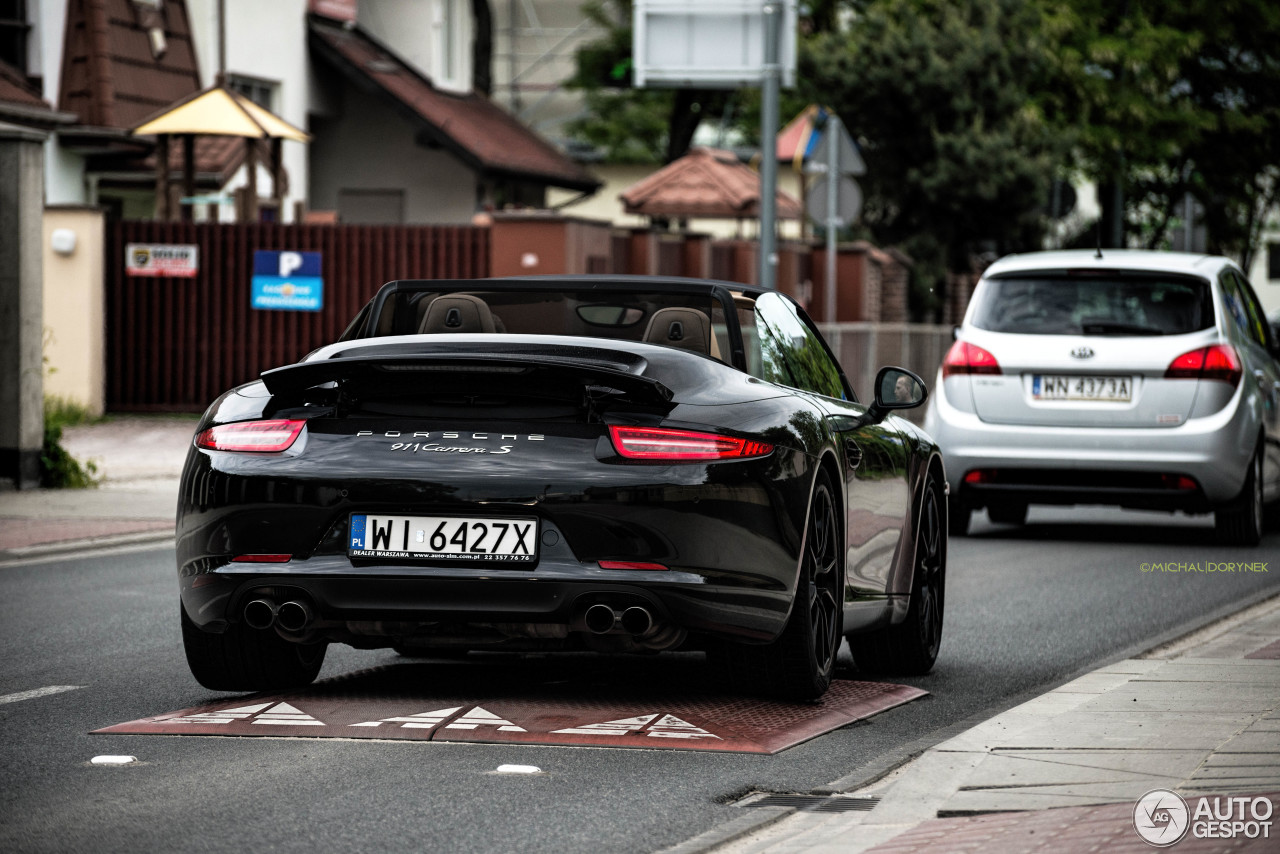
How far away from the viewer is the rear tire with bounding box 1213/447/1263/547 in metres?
13.5

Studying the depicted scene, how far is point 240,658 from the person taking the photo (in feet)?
22.5

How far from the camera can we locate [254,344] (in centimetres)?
2592

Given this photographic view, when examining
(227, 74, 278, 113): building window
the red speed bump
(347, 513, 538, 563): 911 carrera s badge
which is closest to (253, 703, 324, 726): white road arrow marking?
the red speed bump

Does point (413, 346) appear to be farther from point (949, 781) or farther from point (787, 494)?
point (949, 781)

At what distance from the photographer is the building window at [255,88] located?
111 feet

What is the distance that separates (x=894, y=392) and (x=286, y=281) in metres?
18.9

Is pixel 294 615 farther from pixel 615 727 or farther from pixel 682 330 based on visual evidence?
pixel 682 330

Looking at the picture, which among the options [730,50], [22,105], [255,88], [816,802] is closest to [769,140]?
[730,50]

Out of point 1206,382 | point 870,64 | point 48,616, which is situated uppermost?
point 870,64

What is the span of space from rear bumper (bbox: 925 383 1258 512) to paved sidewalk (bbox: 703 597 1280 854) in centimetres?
586

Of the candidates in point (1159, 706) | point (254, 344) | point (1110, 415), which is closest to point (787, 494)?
point (1159, 706)

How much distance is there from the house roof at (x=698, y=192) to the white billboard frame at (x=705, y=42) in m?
11.3

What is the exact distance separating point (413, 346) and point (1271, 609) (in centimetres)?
520

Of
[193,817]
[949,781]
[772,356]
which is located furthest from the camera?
[772,356]
